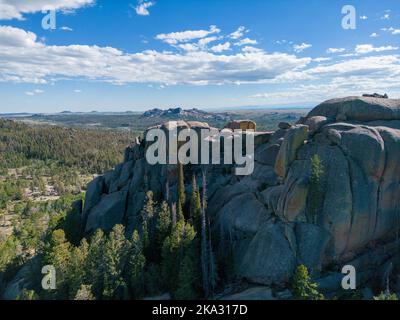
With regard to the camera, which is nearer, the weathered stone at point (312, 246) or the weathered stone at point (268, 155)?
the weathered stone at point (312, 246)

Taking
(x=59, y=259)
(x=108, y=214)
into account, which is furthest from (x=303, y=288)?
(x=108, y=214)

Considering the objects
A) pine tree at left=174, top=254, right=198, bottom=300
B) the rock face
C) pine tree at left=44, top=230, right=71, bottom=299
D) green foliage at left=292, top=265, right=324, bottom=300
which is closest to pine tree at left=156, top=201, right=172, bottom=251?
the rock face

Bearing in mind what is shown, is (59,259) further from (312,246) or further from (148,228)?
(312,246)

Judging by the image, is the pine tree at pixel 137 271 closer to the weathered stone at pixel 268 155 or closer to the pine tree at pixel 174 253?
the pine tree at pixel 174 253

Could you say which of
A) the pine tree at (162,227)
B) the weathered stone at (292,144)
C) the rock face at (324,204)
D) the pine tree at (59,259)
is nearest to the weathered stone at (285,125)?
the rock face at (324,204)

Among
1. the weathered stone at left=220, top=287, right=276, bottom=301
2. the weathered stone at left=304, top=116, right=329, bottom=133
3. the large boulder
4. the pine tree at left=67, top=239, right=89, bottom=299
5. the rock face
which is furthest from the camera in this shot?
the large boulder

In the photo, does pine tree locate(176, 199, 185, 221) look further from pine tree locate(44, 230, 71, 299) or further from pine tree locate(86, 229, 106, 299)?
pine tree locate(44, 230, 71, 299)
